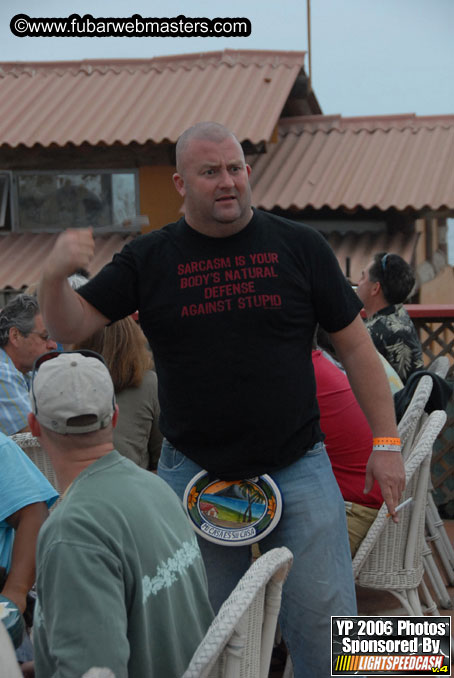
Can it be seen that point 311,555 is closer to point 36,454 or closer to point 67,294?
point 67,294

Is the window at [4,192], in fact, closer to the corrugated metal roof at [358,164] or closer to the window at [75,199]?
the window at [75,199]

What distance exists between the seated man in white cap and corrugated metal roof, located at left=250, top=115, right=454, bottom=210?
9.29 m

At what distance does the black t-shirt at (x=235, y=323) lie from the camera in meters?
2.15

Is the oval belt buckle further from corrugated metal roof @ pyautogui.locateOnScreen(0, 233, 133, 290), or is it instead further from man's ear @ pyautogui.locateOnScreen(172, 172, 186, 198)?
corrugated metal roof @ pyautogui.locateOnScreen(0, 233, 133, 290)

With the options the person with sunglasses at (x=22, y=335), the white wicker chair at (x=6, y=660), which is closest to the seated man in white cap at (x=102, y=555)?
the white wicker chair at (x=6, y=660)

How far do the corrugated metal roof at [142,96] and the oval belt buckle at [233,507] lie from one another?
29.1ft

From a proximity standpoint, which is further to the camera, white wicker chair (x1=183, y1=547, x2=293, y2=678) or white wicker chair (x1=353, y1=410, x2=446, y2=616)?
white wicker chair (x1=353, y1=410, x2=446, y2=616)

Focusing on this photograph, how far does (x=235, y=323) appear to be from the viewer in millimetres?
2139

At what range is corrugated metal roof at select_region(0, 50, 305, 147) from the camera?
36.3 ft

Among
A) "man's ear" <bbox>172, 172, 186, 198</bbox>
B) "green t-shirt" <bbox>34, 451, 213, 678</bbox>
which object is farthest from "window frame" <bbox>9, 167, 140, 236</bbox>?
"green t-shirt" <bbox>34, 451, 213, 678</bbox>

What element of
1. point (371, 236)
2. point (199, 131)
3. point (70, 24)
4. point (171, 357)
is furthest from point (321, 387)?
point (371, 236)

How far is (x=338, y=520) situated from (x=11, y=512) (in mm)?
882

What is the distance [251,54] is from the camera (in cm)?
1291

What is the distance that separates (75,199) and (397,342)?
8.53 m
